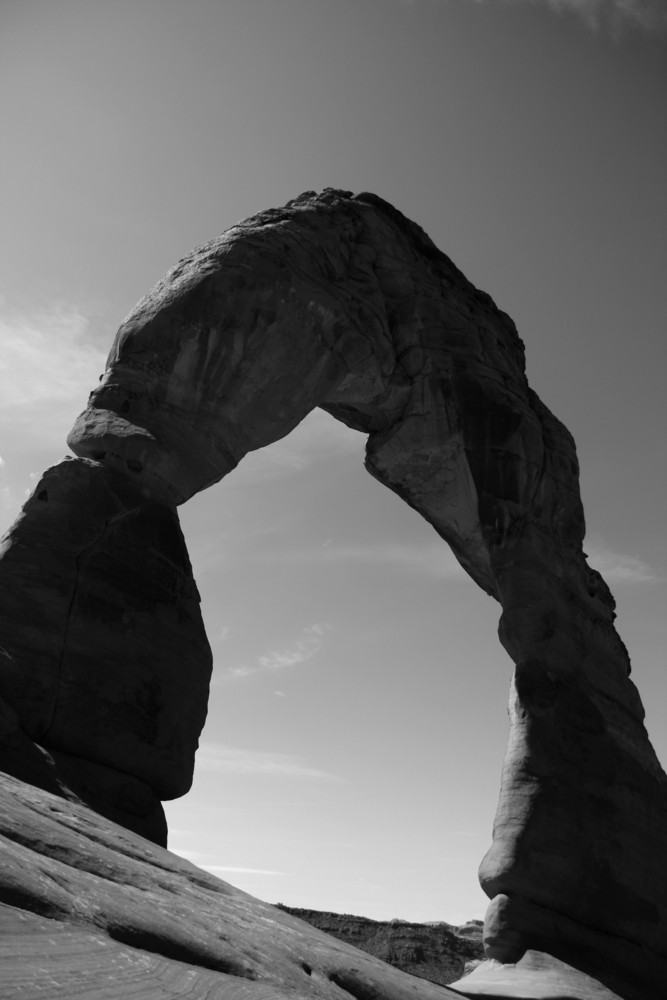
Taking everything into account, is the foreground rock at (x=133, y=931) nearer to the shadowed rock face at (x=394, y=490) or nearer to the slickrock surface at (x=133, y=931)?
the slickrock surface at (x=133, y=931)

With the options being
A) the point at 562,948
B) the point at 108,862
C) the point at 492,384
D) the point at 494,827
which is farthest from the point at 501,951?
the point at 492,384

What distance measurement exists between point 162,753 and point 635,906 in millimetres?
6348

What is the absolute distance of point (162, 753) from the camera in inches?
291

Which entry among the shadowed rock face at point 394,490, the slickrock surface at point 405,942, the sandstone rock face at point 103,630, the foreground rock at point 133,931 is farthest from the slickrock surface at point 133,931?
the slickrock surface at point 405,942

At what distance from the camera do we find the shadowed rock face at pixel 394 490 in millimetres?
7492

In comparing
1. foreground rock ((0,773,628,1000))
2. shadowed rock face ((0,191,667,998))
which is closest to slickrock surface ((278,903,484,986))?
shadowed rock face ((0,191,667,998))

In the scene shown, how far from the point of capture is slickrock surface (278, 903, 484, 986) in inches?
490

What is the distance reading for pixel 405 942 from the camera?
521 inches

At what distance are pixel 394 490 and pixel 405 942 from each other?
670 cm

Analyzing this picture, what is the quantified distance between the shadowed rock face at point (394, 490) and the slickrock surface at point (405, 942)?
122 inches

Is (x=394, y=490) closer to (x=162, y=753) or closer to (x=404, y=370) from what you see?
(x=404, y=370)

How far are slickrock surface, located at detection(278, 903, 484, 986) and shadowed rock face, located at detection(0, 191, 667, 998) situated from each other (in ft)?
10.2

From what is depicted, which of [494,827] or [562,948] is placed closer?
[562,948]

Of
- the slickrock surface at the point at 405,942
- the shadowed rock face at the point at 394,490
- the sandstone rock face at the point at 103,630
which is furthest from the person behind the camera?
the slickrock surface at the point at 405,942
